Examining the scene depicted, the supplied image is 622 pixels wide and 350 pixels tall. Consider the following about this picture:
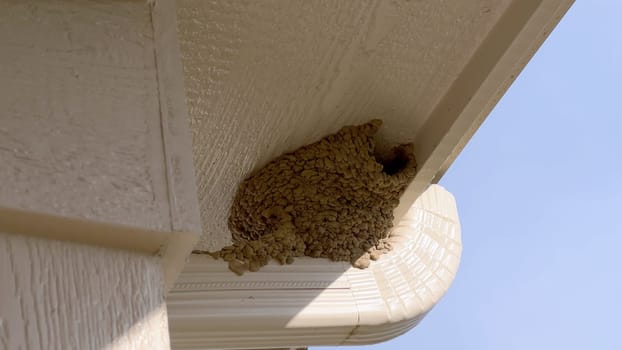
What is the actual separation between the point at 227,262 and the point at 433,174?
2.74 ft

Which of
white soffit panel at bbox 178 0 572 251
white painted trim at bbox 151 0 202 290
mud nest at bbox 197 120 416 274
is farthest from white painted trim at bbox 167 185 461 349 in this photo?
white painted trim at bbox 151 0 202 290

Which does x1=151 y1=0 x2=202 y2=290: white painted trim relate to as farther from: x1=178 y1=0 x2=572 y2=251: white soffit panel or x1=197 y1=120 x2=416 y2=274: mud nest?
x1=197 y1=120 x2=416 y2=274: mud nest

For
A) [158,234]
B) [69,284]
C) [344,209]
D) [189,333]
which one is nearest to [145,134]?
[158,234]

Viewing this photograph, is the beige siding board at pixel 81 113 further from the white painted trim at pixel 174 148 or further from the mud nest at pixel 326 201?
the mud nest at pixel 326 201

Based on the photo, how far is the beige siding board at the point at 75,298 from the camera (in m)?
1.63

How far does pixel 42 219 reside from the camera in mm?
1733

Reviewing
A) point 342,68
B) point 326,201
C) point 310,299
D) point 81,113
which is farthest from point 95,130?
point 326,201

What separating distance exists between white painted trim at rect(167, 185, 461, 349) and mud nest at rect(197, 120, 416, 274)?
2.4 inches

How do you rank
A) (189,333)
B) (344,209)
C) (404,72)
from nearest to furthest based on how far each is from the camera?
(189,333), (404,72), (344,209)

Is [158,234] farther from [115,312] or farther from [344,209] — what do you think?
[344,209]

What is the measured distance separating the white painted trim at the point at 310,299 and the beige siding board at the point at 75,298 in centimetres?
118

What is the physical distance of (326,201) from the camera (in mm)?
4000

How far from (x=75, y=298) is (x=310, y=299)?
5.16 feet

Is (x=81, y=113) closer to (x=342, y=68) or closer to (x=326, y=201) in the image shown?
(x=342, y=68)
